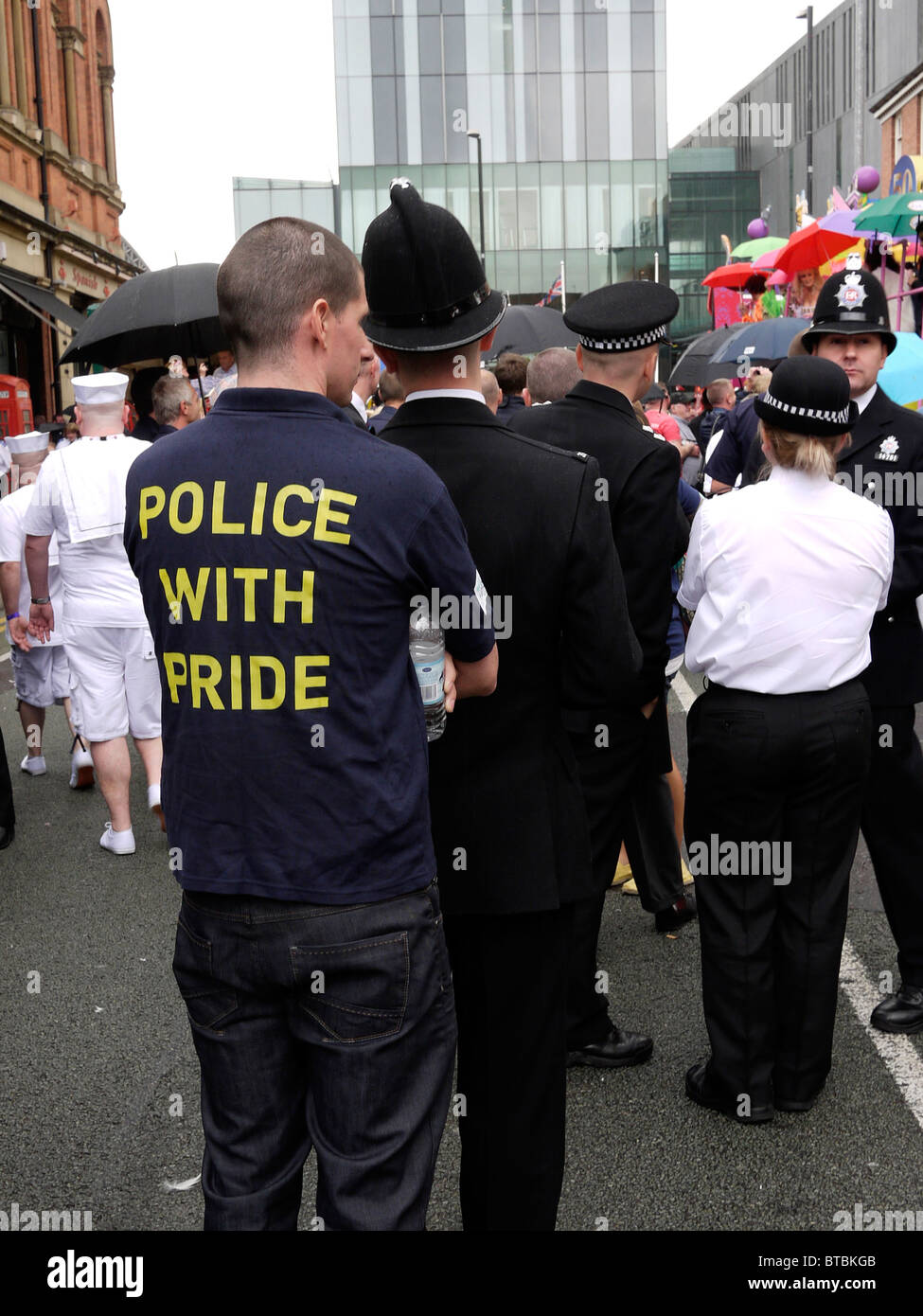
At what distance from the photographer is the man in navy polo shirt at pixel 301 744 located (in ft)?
6.36

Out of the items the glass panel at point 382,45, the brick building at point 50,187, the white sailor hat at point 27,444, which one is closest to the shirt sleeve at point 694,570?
the white sailor hat at point 27,444

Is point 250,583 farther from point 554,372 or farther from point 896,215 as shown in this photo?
point 896,215

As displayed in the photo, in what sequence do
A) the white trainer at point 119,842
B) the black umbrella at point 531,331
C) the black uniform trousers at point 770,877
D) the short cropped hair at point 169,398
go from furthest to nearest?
the black umbrella at point 531,331, the short cropped hair at point 169,398, the white trainer at point 119,842, the black uniform trousers at point 770,877

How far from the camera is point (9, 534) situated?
6941 mm

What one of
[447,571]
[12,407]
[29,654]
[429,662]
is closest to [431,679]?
[429,662]

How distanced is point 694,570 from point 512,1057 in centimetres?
144

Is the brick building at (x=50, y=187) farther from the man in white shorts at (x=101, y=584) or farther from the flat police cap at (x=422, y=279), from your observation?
the flat police cap at (x=422, y=279)

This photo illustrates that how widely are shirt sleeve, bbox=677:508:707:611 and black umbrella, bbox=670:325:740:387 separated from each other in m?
10.1

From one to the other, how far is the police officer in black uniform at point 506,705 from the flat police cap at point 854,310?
75.6 inches

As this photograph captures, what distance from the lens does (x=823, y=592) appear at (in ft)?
10.8

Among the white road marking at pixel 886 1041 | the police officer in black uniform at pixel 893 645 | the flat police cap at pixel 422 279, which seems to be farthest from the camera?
the police officer in black uniform at pixel 893 645

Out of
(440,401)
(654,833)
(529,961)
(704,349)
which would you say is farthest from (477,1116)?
(704,349)
